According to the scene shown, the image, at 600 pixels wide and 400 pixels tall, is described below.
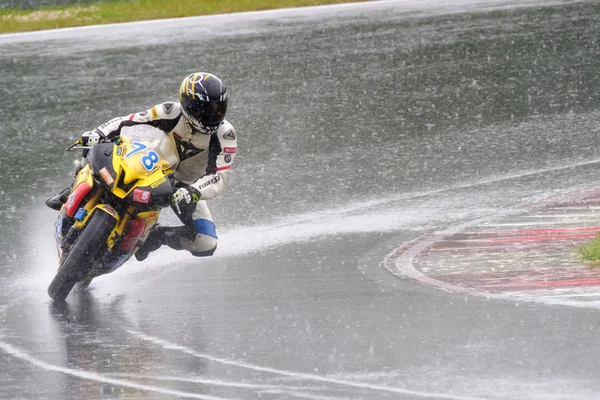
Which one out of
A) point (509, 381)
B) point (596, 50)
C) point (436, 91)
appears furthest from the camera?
point (596, 50)

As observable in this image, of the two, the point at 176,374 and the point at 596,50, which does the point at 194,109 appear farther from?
the point at 596,50

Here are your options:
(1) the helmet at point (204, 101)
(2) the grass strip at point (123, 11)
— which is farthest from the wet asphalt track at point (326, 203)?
(2) the grass strip at point (123, 11)

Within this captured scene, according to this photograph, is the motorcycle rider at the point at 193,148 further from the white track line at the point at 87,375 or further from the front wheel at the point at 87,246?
the white track line at the point at 87,375

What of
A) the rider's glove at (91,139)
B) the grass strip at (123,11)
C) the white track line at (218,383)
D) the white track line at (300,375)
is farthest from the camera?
the grass strip at (123,11)

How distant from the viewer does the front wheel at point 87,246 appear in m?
7.96

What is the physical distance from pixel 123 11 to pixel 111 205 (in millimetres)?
18099

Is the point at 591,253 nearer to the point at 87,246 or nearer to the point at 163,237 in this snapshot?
the point at 163,237

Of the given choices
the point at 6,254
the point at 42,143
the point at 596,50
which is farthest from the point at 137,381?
the point at 596,50

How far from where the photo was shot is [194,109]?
8344 mm

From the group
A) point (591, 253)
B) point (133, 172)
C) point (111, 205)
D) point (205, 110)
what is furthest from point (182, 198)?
point (591, 253)

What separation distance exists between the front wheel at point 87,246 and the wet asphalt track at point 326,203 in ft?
0.94

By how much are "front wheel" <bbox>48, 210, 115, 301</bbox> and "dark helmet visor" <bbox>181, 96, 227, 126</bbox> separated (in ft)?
Result: 3.13

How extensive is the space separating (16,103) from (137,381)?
36.5 ft

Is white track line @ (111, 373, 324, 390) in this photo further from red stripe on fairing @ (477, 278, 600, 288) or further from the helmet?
the helmet
